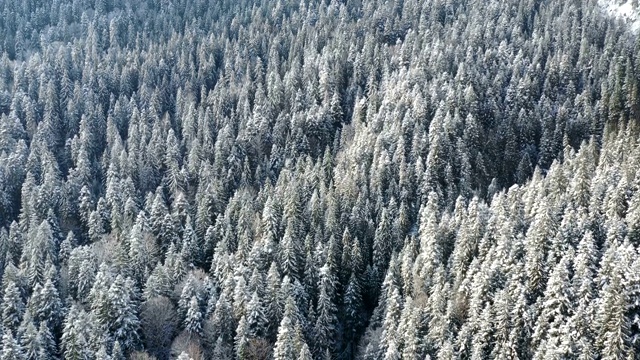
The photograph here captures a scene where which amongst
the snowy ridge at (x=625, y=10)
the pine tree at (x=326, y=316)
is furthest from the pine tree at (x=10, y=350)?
the snowy ridge at (x=625, y=10)

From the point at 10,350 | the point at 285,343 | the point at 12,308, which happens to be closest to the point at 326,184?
the point at 285,343

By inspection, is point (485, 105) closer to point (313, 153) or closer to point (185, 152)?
point (313, 153)

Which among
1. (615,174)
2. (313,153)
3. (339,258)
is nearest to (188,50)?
(313,153)

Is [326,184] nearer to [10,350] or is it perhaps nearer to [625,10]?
[10,350]

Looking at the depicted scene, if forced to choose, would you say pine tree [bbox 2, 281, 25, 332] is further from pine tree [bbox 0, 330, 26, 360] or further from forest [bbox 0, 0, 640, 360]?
pine tree [bbox 0, 330, 26, 360]

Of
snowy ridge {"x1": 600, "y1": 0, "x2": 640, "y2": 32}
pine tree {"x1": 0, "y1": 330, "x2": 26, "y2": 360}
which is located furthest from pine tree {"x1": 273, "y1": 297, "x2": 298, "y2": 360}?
snowy ridge {"x1": 600, "y1": 0, "x2": 640, "y2": 32}
